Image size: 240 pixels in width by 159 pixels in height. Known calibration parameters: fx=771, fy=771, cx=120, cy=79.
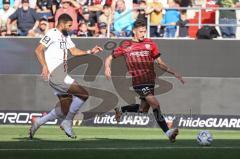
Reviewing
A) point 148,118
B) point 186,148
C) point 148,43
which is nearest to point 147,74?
point 148,43

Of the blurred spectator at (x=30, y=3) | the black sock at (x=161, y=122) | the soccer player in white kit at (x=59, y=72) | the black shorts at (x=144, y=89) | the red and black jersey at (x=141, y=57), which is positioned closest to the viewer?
the black sock at (x=161, y=122)

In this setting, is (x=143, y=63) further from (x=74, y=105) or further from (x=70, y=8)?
(x=70, y=8)

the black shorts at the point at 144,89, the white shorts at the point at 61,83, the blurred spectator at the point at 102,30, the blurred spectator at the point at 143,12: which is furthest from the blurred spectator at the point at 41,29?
the black shorts at the point at 144,89

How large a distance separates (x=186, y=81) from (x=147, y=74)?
21.3 ft

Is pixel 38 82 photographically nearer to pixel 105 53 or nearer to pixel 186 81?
pixel 105 53

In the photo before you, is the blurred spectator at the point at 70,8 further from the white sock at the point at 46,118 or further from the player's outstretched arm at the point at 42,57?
the white sock at the point at 46,118

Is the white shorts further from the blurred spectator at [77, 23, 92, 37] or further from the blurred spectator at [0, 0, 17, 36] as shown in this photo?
the blurred spectator at [0, 0, 17, 36]

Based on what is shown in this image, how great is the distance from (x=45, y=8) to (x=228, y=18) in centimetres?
518

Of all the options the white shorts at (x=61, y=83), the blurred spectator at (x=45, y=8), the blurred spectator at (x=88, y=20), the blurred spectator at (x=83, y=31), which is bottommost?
the white shorts at (x=61, y=83)

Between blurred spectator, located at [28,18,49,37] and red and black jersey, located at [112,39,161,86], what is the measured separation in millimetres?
7404

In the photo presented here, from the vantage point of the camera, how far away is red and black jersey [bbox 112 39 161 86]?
46.9ft

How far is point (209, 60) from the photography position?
2123 cm

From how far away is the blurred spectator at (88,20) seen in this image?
21672mm

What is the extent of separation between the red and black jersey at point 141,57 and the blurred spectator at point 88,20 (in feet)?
23.6
